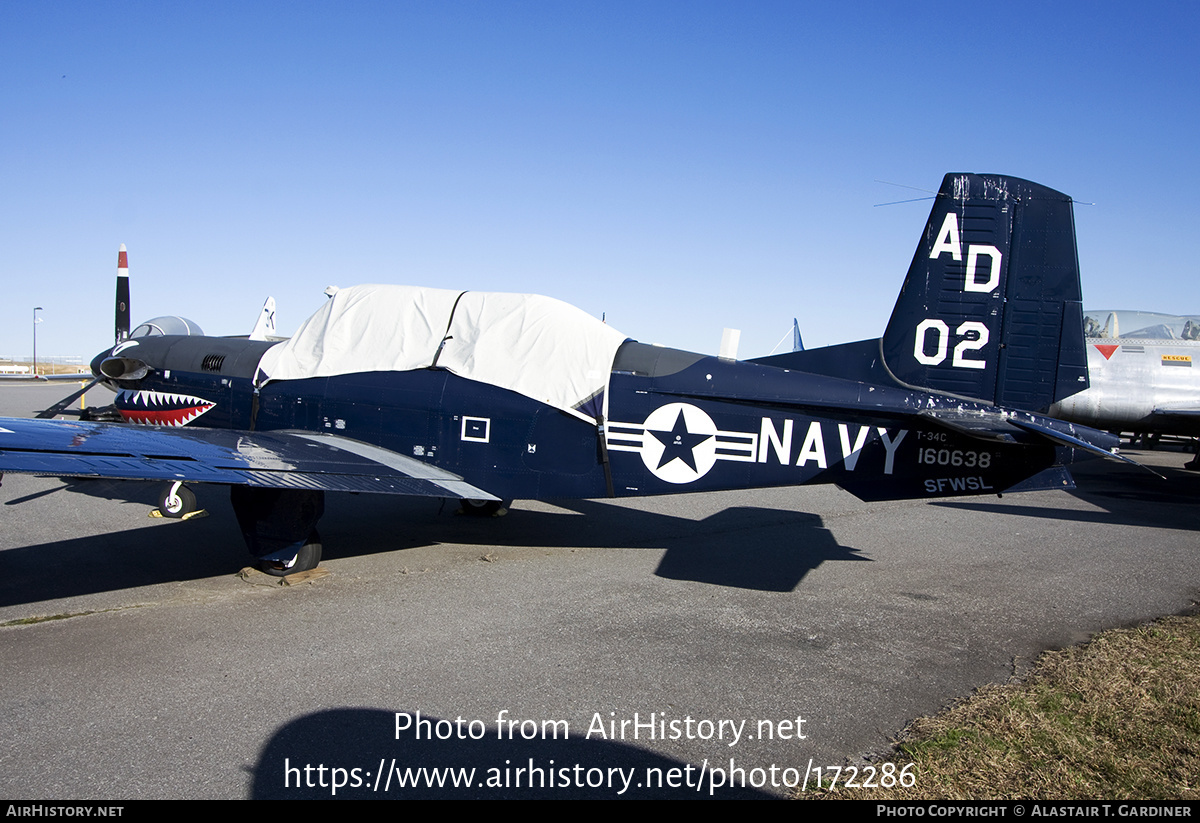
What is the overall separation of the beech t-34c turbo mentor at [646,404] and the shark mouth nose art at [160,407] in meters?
1.14

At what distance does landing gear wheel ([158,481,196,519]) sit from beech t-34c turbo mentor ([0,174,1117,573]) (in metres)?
1.79

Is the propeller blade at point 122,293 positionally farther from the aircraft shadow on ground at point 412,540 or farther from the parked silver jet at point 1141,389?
the parked silver jet at point 1141,389

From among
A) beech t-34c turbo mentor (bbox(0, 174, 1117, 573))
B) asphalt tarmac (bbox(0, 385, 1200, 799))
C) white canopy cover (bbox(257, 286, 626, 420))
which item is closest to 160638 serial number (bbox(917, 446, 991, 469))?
beech t-34c turbo mentor (bbox(0, 174, 1117, 573))

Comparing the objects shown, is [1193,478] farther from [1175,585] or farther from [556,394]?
[556,394]

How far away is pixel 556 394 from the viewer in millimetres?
6824

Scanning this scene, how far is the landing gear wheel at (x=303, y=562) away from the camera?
6.36 meters

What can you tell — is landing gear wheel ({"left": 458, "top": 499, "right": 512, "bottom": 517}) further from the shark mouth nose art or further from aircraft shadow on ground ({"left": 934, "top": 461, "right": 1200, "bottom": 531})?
aircraft shadow on ground ({"left": 934, "top": 461, "right": 1200, "bottom": 531})

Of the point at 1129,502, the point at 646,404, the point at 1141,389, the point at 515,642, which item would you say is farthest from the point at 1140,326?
the point at 515,642

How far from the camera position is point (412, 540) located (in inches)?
315

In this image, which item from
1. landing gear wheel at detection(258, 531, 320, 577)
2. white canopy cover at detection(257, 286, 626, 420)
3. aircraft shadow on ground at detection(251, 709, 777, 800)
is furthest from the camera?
white canopy cover at detection(257, 286, 626, 420)

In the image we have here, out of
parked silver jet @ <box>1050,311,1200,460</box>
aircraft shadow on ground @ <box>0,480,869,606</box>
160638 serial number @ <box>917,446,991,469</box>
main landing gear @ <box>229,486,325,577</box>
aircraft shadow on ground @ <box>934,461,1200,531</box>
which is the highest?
parked silver jet @ <box>1050,311,1200,460</box>

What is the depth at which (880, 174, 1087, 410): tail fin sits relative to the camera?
613 cm

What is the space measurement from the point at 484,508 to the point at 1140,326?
15663 mm
